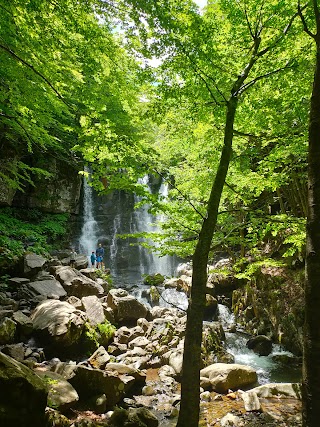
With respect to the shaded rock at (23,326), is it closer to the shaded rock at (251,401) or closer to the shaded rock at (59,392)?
the shaded rock at (59,392)

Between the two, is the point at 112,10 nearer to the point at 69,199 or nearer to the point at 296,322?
the point at 296,322

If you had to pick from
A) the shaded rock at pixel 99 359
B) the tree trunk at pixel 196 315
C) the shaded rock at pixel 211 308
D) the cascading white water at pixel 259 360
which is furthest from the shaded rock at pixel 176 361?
the shaded rock at pixel 211 308

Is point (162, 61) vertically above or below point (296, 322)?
above

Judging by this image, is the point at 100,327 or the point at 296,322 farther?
the point at 296,322

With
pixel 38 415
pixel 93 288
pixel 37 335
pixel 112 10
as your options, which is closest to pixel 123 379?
pixel 37 335

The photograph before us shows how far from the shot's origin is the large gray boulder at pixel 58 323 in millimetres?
7285

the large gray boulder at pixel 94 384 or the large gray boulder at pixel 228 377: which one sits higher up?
the large gray boulder at pixel 94 384

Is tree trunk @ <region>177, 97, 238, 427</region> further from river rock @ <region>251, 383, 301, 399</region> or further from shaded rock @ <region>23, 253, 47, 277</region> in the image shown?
shaded rock @ <region>23, 253, 47, 277</region>

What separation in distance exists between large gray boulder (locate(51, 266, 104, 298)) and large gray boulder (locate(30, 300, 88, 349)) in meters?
2.81

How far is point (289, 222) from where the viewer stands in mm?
4410

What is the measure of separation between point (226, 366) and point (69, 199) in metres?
18.6

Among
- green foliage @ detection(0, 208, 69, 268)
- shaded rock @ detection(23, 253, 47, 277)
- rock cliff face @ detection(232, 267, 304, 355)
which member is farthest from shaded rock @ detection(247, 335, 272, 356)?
green foliage @ detection(0, 208, 69, 268)

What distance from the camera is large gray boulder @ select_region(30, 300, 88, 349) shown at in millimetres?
7285

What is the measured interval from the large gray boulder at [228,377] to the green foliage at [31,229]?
10.1 meters
